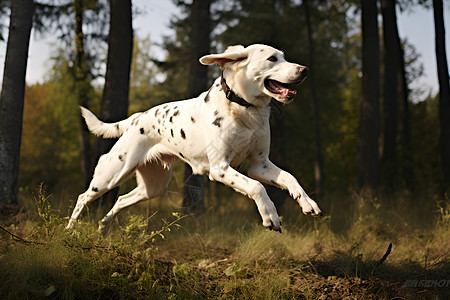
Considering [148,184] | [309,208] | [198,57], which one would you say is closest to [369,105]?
[198,57]

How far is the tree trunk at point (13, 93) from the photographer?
20.2ft

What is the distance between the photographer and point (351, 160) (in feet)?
57.6

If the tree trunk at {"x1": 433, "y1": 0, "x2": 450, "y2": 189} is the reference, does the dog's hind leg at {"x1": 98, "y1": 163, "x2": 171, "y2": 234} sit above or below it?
below

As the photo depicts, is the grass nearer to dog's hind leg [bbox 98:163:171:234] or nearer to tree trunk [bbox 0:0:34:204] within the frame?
dog's hind leg [bbox 98:163:171:234]

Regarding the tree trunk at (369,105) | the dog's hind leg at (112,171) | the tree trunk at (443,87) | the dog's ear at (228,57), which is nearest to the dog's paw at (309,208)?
the dog's ear at (228,57)

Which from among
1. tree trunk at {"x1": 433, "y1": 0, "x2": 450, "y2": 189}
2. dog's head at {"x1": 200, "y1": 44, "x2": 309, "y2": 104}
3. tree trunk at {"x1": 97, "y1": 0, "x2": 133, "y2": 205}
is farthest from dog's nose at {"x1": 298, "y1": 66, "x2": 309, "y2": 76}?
tree trunk at {"x1": 433, "y1": 0, "x2": 450, "y2": 189}

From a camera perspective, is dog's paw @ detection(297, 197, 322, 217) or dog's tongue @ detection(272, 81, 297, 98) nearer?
dog's paw @ detection(297, 197, 322, 217)

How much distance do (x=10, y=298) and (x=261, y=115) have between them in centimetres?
268

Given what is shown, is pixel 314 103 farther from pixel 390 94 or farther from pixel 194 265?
pixel 194 265

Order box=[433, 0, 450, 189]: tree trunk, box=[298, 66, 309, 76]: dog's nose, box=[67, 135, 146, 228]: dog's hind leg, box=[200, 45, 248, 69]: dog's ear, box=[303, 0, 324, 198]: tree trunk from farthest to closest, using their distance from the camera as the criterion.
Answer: box=[303, 0, 324, 198]: tree trunk, box=[433, 0, 450, 189]: tree trunk, box=[67, 135, 146, 228]: dog's hind leg, box=[200, 45, 248, 69]: dog's ear, box=[298, 66, 309, 76]: dog's nose

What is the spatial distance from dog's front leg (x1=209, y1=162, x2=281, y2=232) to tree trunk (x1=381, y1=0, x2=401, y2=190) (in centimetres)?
815

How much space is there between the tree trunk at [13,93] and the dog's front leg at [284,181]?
14.0ft

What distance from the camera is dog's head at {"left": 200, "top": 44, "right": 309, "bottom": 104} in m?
3.64

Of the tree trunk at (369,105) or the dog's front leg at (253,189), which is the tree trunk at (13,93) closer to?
the dog's front leg at (253,189)
